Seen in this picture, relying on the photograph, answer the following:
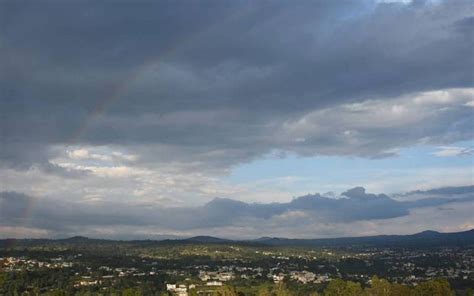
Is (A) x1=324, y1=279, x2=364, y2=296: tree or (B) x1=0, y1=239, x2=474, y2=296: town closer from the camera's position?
(A) x1=324, y1=279, x2=364, y2=296: tree

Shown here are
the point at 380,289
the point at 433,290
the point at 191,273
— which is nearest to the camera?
the point at 380,289

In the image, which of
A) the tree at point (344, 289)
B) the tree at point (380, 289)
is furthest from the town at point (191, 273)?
the tree at point (380, 289)

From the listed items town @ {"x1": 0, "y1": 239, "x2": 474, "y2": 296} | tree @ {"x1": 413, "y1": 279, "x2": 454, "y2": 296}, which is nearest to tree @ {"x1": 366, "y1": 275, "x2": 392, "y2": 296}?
tree @ {"x1": 413, "y1": 279, "x2": 454, "y2": 296}

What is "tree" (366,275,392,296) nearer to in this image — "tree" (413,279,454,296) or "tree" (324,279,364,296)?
"tree" (324,279,364,296)

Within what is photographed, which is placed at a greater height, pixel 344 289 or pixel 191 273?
pixel 191 273

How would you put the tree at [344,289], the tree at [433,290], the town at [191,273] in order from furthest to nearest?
A: the town at [191,273], the tree at [344,289], the tree at [433,290]

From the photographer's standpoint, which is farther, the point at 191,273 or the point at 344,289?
the point at 191,273

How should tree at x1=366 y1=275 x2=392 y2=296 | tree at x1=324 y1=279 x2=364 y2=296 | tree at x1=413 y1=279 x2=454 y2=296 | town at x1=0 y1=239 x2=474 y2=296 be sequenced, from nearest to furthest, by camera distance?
1. tree at x1=366 y1=275 x2=392 y2=296
2. tree at x1=413 y1=279 x2=454 y2=296
3. tree at x1=324 y1=279 x2=364 y2=296
4. town at x1=0 y1=239 x2=474 y2=296

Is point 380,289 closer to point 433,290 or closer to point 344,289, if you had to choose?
point 433,290

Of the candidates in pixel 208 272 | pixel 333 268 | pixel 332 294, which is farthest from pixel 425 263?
pixel 332 294

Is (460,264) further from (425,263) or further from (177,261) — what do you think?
(177,261)

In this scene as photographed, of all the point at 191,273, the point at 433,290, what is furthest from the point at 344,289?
the point at 191,273

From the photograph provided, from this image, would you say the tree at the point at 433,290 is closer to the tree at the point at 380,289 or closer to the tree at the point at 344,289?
the tree at the point at 380,289
